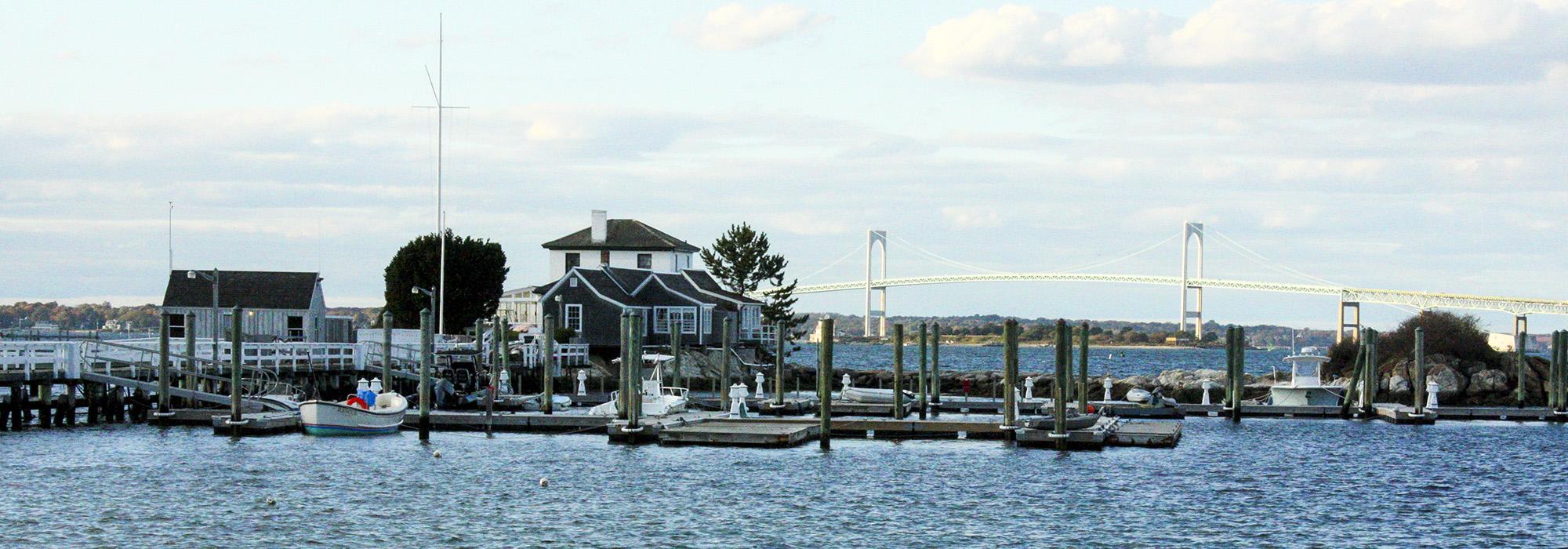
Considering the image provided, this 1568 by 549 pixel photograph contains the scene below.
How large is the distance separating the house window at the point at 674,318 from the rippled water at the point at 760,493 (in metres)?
36.6

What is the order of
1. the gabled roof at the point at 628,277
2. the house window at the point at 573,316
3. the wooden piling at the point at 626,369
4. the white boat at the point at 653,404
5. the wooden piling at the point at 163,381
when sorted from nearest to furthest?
the wooden piling at the point at 626,369, the wooden piling at the point at 163,381, the white boat at the point at 653,404, the house window at the point at 573,316, the gabled roof at the point at 628,277

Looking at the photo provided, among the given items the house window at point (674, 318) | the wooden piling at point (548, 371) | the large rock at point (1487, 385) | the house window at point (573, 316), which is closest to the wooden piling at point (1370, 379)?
the large rock at point (1487, 385)

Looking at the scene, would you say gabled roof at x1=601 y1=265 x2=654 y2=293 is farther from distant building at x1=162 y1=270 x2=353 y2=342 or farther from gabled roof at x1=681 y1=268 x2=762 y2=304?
distant building at x1=162 y1=270 x2=353 y2=342

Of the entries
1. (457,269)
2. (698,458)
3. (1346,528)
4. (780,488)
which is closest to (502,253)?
(457,269)

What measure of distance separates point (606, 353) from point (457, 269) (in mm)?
11183

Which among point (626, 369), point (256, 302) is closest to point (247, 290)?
point (256, 302)

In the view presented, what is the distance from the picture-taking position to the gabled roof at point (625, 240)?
339 ft

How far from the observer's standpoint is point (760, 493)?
37219 millimetres

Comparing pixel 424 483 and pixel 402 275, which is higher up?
pixel 402 275

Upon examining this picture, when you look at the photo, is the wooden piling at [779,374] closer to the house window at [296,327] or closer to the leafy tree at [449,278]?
the house window at [296,327]

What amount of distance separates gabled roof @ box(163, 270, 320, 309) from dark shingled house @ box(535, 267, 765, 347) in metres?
12.1

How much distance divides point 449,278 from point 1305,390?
157ft

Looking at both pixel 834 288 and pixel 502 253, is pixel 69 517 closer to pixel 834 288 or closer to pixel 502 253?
pixel 502 253

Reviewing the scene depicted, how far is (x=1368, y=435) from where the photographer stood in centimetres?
5350
